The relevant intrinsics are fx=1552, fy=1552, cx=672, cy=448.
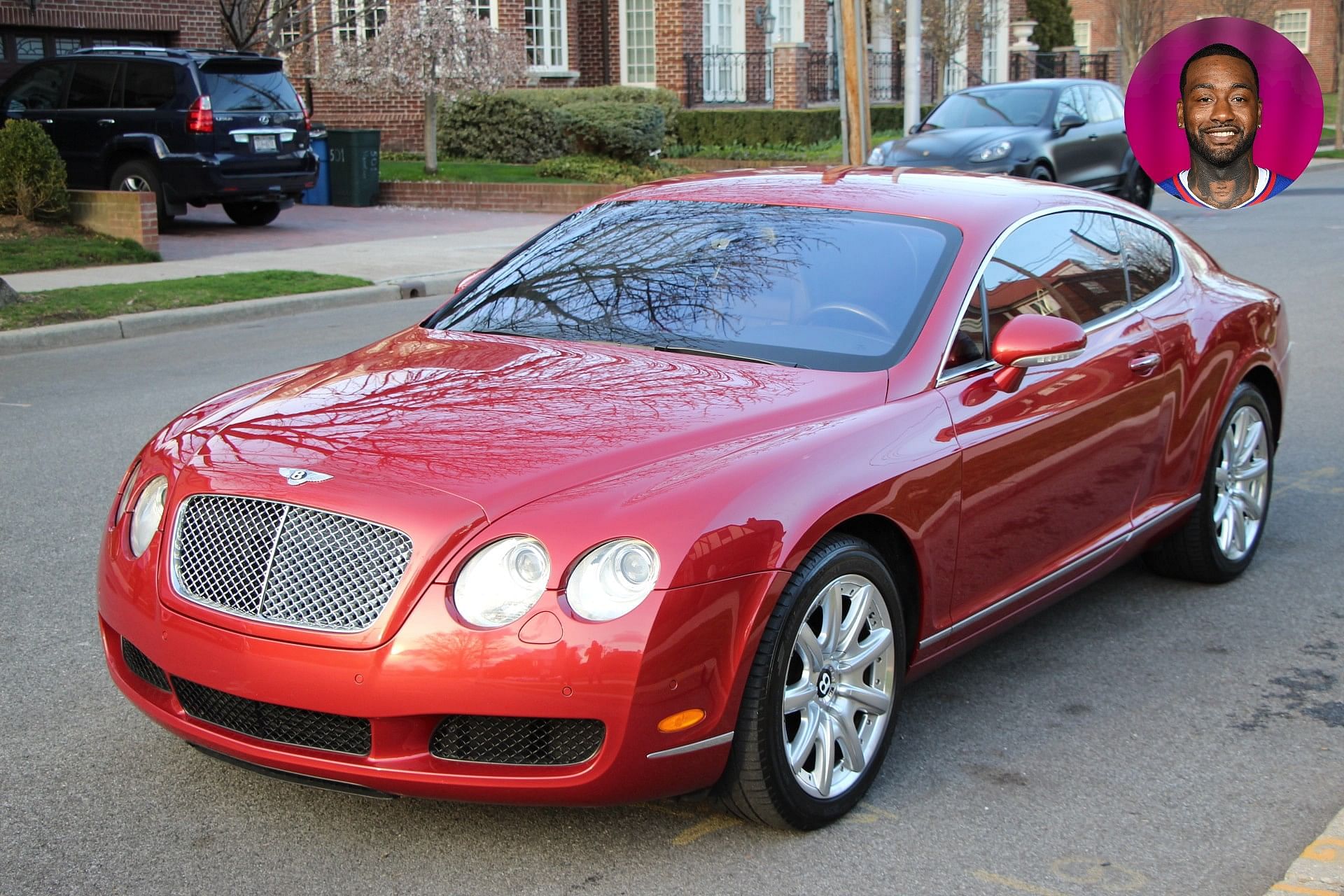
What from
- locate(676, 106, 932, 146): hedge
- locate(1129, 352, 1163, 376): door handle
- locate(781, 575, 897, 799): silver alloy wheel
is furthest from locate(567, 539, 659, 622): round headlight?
locate(676, 106, 932, 146): hedge

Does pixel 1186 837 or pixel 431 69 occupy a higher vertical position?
pixel 431 69

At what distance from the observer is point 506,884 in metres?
3.47

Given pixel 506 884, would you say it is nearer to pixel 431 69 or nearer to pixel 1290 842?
pixel 1290 842

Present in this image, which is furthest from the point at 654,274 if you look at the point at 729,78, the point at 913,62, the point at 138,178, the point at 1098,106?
the point at 729,78

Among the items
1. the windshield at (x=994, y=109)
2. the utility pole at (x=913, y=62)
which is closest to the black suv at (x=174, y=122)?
the windshield at (x=994, y=109)

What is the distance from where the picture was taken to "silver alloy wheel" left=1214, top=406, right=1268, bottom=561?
5.74 meters

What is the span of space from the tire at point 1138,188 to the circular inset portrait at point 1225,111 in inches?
720

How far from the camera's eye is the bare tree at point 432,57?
2442cm

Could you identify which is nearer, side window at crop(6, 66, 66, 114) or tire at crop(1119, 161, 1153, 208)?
side window at crop(6, 66, 66, 114)

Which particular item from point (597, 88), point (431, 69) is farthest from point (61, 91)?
point (597, 88)

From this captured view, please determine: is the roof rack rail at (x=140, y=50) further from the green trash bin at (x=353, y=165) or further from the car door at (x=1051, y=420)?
the car door at (x=1051, y=420)

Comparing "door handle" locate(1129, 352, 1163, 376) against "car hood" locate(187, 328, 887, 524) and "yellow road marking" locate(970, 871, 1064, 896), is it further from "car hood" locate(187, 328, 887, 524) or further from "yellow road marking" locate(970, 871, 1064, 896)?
"yellow road marking" locate(970, 871, 1064, 896)

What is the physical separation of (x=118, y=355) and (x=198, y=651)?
27.3 feet

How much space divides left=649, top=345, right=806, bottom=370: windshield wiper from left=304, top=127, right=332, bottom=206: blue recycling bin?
62.6 feet
